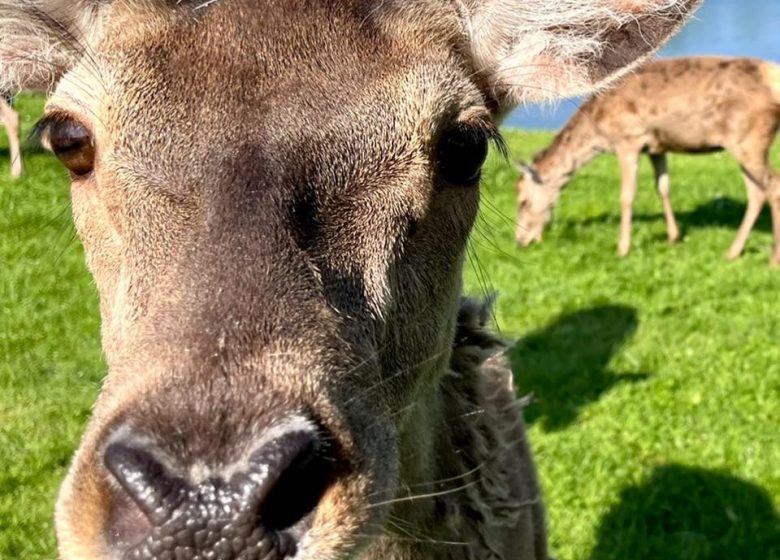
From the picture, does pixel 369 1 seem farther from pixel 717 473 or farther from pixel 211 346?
pixel 717 473

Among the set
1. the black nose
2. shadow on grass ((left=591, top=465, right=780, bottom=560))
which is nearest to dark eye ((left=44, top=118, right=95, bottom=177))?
the black nose

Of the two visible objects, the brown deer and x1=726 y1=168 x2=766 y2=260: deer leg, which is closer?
x1=726 y1=168 x2=766 y2=260: deer leg

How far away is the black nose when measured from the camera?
1.81m

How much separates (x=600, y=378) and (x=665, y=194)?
266 inches

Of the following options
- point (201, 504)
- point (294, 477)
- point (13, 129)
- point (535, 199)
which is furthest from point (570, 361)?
point (201, 504)

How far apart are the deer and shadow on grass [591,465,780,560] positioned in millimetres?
3047

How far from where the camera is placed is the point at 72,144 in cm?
274

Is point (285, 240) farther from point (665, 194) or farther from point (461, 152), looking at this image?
point (665, 194)

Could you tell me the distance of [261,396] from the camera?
1927 mm

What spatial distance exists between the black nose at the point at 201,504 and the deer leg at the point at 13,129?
7.31ft

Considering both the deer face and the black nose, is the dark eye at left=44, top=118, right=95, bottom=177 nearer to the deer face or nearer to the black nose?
the black nose

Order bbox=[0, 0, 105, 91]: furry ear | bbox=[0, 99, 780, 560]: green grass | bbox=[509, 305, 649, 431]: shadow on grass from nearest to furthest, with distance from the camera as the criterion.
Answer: bbox=[0, 0, 105, 91]: furry ear
bbox=[0, 99, 780, 560]: green grass
bbox=[509, 305, 649, 431]: shadow on grass

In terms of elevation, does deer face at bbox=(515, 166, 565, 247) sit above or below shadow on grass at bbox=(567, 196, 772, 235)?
above

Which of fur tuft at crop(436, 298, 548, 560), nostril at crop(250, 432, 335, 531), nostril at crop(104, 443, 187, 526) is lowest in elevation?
fur tuft at crop(436, 298, 548, 560)
